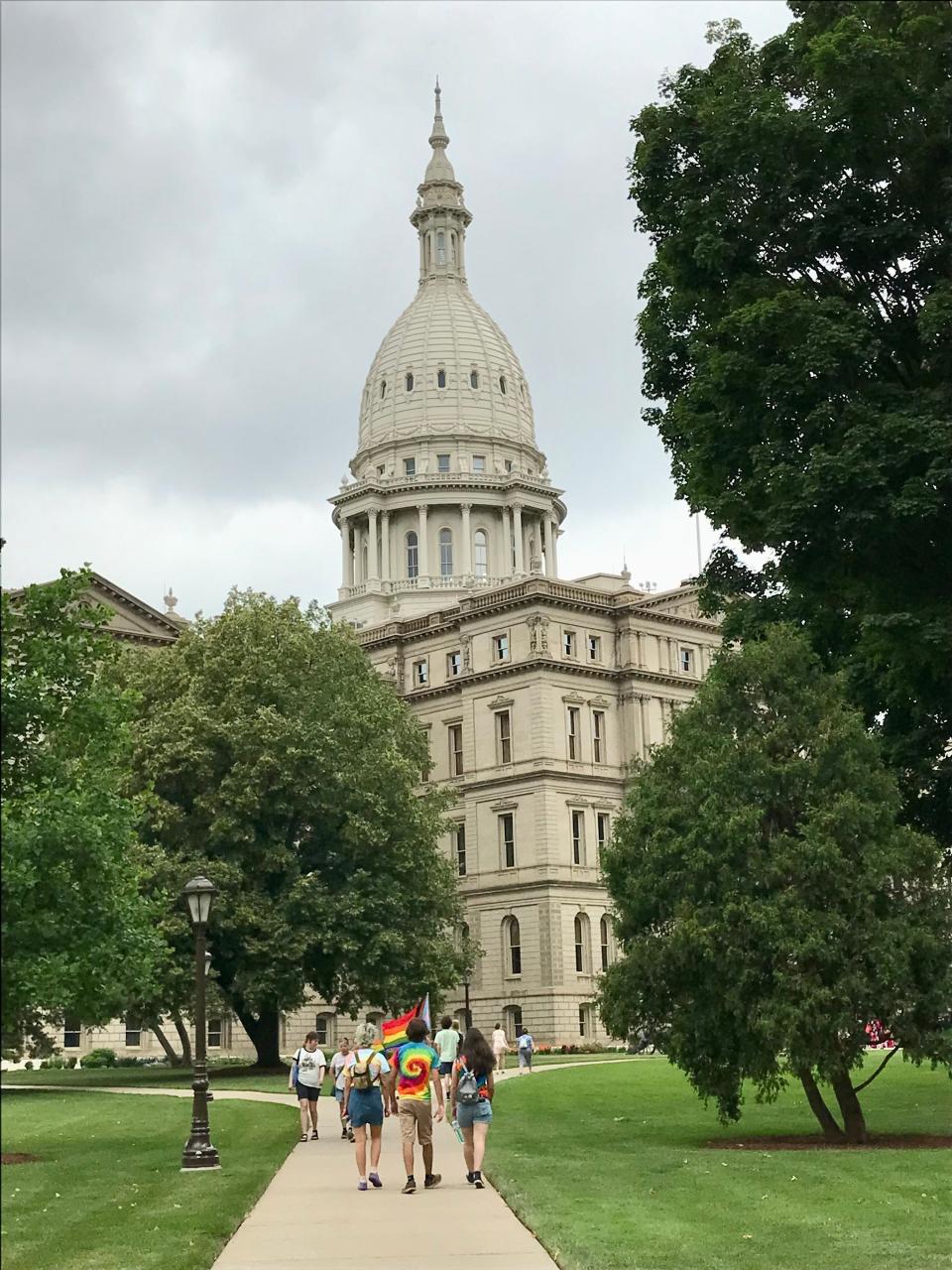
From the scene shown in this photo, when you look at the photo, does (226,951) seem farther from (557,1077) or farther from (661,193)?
(661,193)

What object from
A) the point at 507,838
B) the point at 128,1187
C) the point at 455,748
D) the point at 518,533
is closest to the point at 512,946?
the point at 507,838

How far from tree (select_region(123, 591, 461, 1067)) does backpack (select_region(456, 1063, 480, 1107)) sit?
107 feet

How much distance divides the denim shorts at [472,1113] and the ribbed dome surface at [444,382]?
113 metres

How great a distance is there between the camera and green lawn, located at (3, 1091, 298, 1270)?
49.4ft

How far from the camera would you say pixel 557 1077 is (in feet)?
166

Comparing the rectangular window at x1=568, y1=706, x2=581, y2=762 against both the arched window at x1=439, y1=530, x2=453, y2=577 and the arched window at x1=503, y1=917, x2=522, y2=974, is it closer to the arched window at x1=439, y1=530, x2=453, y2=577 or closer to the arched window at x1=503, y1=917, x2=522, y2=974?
the arched window at x1=503, y1=917, x2=522, y2=974

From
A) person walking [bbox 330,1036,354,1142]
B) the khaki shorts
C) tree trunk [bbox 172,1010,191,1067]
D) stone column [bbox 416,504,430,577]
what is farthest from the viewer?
stone column [bbox 416,504,430,577]

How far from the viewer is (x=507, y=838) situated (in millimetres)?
93562

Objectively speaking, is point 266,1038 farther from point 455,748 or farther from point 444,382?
point 444,382

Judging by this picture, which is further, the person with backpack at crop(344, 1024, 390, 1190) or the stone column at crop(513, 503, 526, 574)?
the stone column at crop(513, 503, 526, 574)

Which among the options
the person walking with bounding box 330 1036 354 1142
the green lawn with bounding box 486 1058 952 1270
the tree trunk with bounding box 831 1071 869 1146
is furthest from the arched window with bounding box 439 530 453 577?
the tree trunk with bounding box 831 1071 869 1146

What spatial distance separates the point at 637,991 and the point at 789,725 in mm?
5122

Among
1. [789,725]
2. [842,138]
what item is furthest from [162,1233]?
[842,138]

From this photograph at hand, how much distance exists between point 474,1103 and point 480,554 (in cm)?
11049
